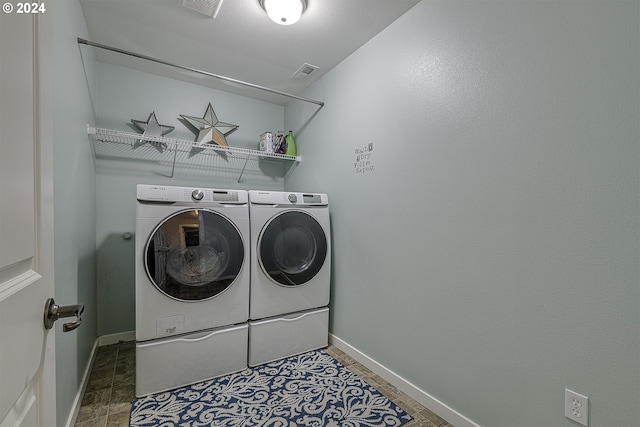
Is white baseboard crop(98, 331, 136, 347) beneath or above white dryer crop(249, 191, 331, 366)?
beneath

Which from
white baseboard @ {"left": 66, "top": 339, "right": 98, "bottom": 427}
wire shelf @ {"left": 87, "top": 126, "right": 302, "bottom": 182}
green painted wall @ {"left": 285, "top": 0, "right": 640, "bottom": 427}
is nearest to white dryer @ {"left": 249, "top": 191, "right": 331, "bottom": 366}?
green painted wall @ {"left": 285, "top": 0, "right": 640, "bottom": 427}

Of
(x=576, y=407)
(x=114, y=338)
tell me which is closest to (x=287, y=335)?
(x=114, y=338)

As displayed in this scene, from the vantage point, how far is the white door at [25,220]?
0.46 metres

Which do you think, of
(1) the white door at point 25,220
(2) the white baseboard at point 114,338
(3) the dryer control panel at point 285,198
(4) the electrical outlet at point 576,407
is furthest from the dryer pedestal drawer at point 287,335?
(4) the electrical outlet at point 576,407

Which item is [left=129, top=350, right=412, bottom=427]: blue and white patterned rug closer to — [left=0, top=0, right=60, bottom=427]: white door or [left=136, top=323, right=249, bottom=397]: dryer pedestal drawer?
[left=136, top=323, right=249, bottom=397]: dryer pedestal drawer

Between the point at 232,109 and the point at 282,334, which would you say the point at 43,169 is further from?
the point at 232,109

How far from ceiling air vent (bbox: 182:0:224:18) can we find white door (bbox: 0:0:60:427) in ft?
4.01

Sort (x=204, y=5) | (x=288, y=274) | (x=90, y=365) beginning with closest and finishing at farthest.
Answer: (x=204, y=5)
(x=90, y=365)
(x=288, y=274)

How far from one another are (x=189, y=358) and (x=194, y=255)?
651mm

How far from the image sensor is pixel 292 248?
2.14 metres

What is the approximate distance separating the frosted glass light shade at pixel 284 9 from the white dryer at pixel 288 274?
3.57 feet

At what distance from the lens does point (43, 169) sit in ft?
2.10

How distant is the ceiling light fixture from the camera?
5.18 ft

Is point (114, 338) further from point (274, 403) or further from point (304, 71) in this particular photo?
point (304, 71)
